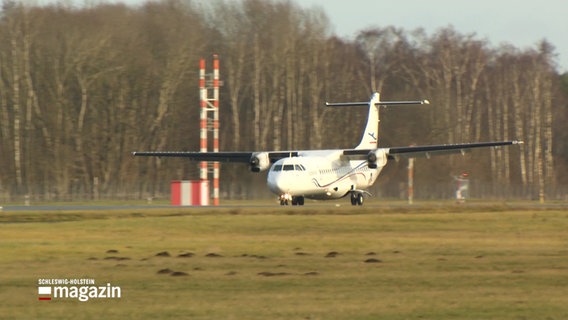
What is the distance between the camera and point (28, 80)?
7388 cm

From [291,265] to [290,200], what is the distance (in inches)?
1246

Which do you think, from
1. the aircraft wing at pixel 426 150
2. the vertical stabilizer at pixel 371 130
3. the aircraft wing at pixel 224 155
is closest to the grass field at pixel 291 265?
the aircraft wing at pixel 426 150

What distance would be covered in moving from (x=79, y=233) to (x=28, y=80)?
4318cm

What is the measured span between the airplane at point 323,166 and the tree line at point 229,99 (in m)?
6.18

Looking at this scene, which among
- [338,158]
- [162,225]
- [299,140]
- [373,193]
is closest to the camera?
[162,225]

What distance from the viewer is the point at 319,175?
5566 centimetres

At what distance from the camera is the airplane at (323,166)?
177 ft

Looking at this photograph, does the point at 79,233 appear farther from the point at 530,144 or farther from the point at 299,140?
the point at 530,144

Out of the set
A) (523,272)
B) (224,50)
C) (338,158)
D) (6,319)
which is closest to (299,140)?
(224,50)

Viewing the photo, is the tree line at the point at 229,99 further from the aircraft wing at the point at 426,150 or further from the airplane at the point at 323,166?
the aircraft wing at the point at 426,150

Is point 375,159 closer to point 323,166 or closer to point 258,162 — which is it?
point 323,166

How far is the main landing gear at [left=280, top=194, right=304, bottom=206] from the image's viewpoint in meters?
54.7

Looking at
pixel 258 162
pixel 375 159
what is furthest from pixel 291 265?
pixel 258 162

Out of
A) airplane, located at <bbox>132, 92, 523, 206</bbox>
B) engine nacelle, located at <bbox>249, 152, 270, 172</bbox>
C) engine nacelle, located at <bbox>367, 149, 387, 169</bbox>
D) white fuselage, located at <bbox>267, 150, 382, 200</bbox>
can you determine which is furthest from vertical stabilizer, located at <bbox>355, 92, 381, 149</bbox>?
engine nacelle, located at <bbox>249, 152, 270, 172</bbox>
